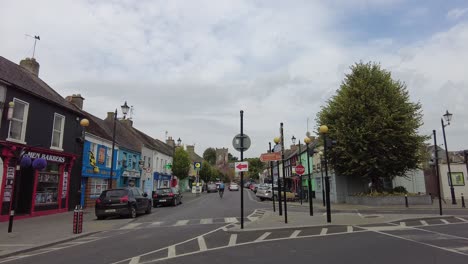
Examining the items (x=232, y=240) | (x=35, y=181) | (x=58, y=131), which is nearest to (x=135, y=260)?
(x=232, y=240)

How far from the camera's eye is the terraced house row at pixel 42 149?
17688 mm

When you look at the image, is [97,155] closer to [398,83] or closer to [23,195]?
[23,195]

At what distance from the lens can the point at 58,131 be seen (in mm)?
22281

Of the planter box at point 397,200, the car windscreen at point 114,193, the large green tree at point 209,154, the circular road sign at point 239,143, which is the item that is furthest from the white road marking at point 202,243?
the large green tree at point 209,154

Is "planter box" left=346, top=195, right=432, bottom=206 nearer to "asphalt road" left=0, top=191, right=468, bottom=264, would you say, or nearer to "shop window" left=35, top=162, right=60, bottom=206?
"asphalt road" left=0, top=191, right=468, bottom=264

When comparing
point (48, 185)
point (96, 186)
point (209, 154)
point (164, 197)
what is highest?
point (209, 154)

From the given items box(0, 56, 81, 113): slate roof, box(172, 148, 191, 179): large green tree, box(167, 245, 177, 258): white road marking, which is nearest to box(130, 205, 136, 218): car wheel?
box(0, 56, 81, 113): slate roof

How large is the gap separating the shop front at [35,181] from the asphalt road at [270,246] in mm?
7515

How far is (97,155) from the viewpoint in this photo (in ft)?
91.4

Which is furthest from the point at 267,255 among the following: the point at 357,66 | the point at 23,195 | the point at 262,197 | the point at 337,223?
the point at 262,197

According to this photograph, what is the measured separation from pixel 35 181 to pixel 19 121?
3503 mm

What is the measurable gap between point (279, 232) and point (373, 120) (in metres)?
17.9

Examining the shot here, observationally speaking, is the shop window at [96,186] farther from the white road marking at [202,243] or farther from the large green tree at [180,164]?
the large green tree at [180,164]

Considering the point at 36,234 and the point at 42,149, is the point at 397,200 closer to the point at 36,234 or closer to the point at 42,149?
the point at 36,234
